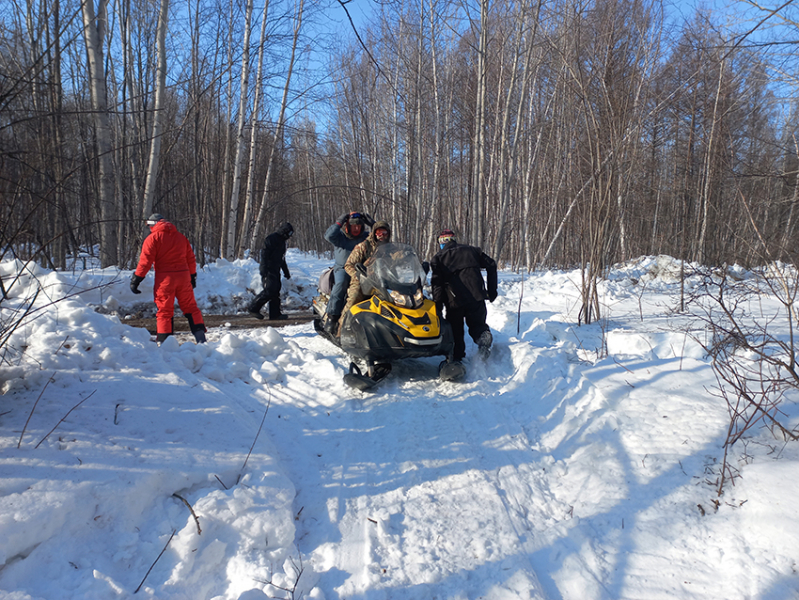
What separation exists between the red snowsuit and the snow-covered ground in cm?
137

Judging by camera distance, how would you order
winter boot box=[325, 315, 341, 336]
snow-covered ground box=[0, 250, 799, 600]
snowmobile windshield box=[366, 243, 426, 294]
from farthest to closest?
winter boot box=[325, 315, 341, 336]
snowmobile windshield box=[366, 243, 426, 294]
snow-covered ground box=[0, 250, 799, 600]

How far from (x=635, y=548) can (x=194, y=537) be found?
260 cm

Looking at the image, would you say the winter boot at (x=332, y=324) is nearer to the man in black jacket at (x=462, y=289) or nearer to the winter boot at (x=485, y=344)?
the man in black jacket at (x=462, y=289)

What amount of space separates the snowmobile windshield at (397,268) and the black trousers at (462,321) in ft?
2.65

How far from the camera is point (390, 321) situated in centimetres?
508

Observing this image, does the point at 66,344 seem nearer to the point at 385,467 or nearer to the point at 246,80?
the point at 385,467

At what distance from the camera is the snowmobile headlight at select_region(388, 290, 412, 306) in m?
5.26

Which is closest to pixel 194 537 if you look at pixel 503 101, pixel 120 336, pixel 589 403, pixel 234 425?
pixel 234 425

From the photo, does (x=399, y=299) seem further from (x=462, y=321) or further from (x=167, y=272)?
(x=167, y=272)

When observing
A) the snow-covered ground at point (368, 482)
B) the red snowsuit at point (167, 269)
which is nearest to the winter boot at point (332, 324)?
the snow-covered ground at point (368, 482)

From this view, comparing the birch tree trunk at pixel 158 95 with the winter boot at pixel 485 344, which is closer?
Answer: the winter boot at pixel 485 344

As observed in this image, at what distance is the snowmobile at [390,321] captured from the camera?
5.04m

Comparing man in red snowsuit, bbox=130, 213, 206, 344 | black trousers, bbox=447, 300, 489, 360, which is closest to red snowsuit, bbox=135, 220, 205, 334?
man in red snowsuit, bbox=130, 213, 206, 344

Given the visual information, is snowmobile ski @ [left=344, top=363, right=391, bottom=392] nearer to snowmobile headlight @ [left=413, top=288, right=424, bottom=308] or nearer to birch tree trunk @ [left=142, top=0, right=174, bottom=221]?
snowmobile headlight @ [left=413, top=288, right=424, bottom=308]
